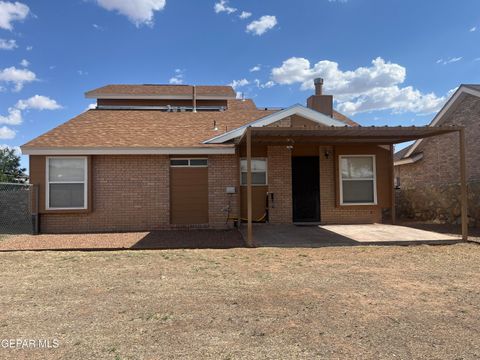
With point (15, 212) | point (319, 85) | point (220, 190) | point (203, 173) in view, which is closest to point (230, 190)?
point (220, 190)

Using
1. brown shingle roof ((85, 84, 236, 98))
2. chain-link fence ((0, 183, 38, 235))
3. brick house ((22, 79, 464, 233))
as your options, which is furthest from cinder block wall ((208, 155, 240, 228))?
brown shingle roof ((85, 84, 236, 98))

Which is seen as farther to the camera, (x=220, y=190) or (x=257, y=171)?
(x=257, y=171)

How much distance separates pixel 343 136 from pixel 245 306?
26.0 feet

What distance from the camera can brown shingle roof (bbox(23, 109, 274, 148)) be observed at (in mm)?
12633

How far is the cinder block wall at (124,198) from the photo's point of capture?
491 inches

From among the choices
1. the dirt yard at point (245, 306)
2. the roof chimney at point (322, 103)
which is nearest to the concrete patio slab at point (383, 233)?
the dirt yard at point (245, 306)

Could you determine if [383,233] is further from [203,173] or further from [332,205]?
[203,173]

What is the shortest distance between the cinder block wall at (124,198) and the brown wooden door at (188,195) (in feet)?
0.87

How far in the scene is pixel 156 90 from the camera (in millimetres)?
28156

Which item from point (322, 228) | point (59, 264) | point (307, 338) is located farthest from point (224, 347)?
point (322, 228)

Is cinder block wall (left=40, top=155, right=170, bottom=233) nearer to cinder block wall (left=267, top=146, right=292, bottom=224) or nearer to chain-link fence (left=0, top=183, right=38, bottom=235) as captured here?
chain-link fence (left=0, top=183, right=38, bottom=235)

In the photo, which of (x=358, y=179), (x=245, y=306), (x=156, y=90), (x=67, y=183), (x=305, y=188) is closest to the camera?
(x=245, y=306)

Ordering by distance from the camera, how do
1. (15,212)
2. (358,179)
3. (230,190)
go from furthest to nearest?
(358,179), (15,212), (230,190)

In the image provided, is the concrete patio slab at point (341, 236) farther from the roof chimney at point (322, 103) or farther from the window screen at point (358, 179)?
the roof chimney at point (322, 103)
